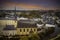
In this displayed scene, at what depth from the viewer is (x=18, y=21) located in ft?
9.80

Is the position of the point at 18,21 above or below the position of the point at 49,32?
above

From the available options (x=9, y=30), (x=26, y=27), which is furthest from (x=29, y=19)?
(x=9, y=30)

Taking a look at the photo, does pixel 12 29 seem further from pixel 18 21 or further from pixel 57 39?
pixel 57 39

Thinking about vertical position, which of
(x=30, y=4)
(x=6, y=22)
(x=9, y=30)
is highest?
(x=30, y=4)

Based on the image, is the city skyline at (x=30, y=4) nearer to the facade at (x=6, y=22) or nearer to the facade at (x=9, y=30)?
the facade at (x=6, y=22)

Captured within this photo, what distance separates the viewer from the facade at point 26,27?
2.94 metres

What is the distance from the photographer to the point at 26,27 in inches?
117

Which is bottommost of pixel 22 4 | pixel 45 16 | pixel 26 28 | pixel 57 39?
pixel 57 39

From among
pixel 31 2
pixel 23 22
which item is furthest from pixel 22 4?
pixel 23 22

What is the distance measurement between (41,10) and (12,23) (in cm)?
67

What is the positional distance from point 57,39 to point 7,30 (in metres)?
1.05

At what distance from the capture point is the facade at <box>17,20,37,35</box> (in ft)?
9.66

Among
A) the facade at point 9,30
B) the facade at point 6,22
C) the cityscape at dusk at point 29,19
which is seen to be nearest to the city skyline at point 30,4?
the cityscape at dusk at point 29,19

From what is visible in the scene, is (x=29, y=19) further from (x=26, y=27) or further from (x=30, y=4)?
(x=30, y=4)
